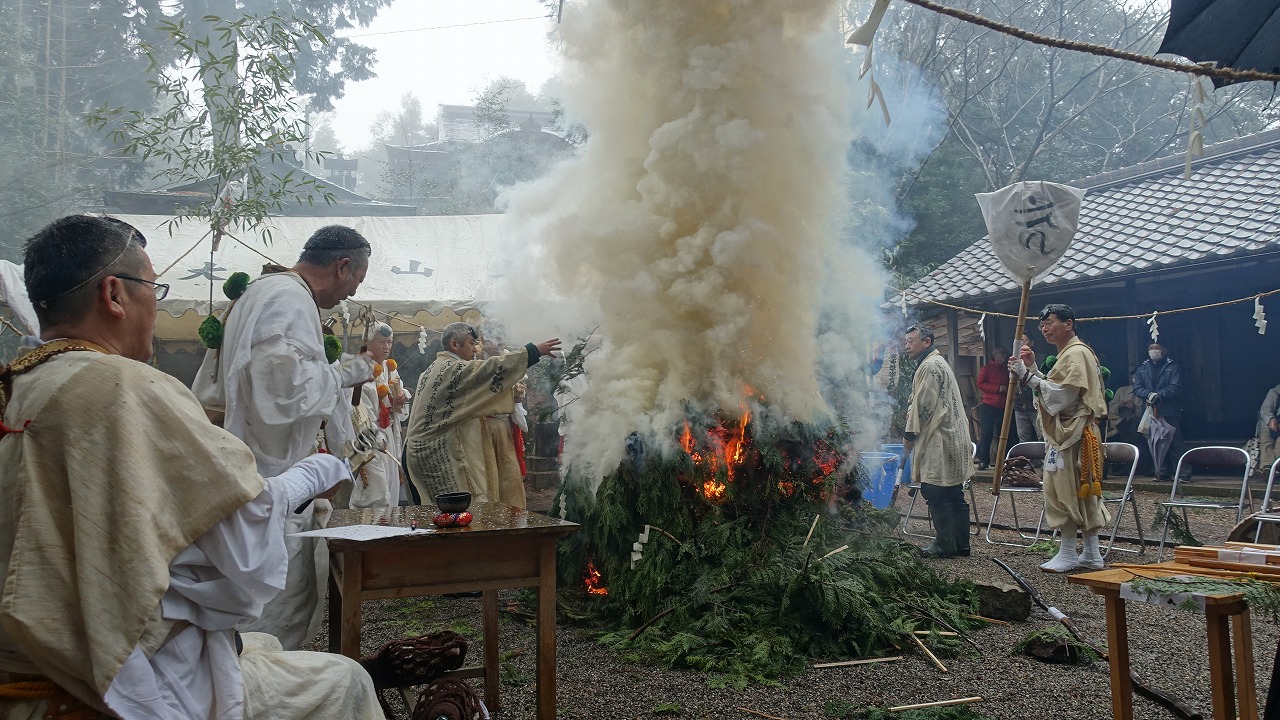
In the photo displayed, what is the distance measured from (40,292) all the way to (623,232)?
184 inches

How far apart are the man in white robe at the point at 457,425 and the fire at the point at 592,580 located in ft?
4.08

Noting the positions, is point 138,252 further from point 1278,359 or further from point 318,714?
point 1278,359

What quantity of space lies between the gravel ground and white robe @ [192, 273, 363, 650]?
42.0 inches

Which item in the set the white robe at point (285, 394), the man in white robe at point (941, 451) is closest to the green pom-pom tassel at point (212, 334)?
the white robe at point (285, 394)

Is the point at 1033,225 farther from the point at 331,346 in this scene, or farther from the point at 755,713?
the point at 331,346

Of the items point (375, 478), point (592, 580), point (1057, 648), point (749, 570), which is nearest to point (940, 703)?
point (1057, 648)

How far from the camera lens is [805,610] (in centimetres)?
485

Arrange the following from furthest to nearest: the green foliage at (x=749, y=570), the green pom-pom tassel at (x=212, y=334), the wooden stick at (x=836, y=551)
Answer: the wooden stick at (x=836, y=551), the green foliage at (x=749, y=570), the green pom-pom tassel at (x=212, y=334)

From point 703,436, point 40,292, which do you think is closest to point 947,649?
point 703,436

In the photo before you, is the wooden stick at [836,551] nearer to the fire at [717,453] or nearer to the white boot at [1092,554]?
the fire at [717,453]

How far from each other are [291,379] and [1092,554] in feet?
21.2

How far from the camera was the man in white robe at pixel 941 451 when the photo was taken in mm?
7691

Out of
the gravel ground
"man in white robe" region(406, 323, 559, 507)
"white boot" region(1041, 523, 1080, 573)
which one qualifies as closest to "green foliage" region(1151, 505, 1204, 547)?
"white boot" region(1041, 523, 1080, 573)

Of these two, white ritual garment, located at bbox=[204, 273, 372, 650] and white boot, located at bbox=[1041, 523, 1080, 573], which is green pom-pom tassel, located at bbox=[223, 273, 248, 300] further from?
white boot, located at bbox=[1041, 523, 1080, 573]
